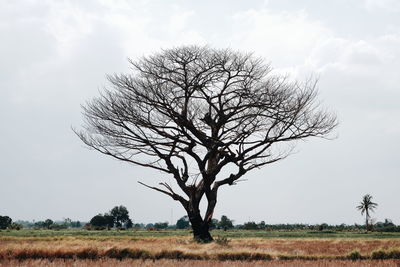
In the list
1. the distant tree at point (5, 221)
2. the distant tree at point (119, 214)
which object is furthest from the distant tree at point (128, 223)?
the distant tree at point (5, 221)

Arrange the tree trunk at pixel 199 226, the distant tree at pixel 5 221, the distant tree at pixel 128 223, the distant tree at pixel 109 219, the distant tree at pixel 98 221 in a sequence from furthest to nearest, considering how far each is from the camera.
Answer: the distant tree at pixel 128 223 → the distant tree at pixel 109 219 → the distant tree at pixel 98 221 → the distant tree at pixel 5 221 → the tree trunk at pixel 199 226

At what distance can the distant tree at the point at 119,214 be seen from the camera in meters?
98.2

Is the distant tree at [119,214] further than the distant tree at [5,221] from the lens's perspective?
Yes

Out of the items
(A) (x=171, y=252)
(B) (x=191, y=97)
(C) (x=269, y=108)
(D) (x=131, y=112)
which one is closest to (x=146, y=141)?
(D) (x=131, y=112)

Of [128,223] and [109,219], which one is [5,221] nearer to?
[109,219]

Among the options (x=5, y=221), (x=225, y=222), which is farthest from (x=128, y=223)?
(x=5, y=221)

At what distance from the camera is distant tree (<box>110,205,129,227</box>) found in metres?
98.2

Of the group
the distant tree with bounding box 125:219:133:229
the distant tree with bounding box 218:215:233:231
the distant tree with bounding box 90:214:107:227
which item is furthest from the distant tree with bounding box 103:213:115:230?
the distant tree with bounding box 218:215:233:231

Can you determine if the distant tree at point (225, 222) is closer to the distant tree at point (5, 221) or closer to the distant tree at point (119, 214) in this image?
the distant tree at point (119, 214)

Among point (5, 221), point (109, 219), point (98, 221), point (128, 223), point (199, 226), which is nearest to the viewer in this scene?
point (199, 226)

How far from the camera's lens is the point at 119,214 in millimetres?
98312

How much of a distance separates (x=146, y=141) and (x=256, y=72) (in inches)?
276

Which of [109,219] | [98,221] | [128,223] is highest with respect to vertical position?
[109,219]

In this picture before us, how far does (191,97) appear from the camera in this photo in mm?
24000
